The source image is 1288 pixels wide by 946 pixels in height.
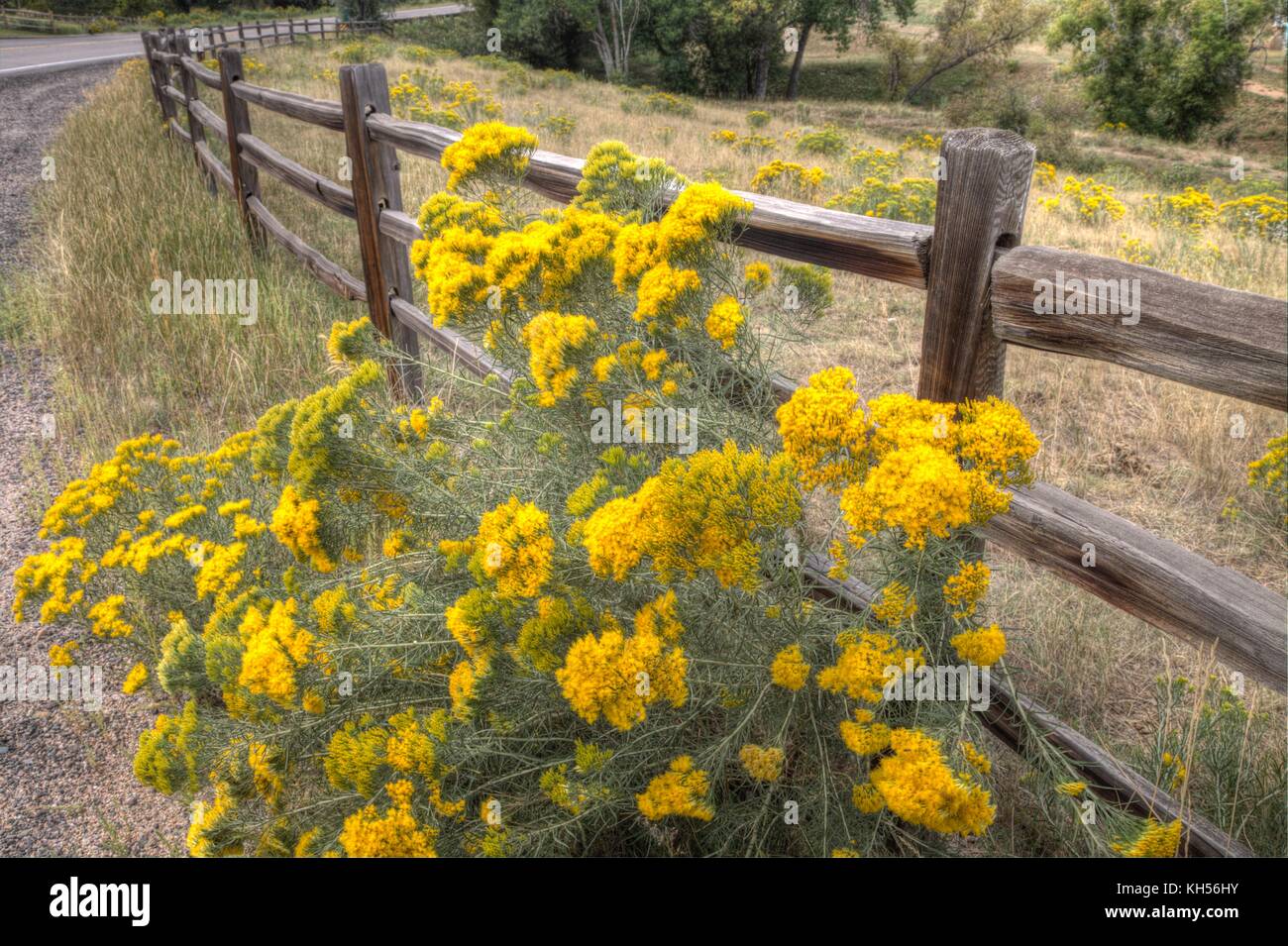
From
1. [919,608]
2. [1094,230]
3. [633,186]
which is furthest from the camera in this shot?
[1094,230]

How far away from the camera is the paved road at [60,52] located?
18.5 metres

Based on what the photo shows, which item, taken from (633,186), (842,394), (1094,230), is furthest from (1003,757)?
(1094,230)

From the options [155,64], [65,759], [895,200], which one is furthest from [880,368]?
[155,64]

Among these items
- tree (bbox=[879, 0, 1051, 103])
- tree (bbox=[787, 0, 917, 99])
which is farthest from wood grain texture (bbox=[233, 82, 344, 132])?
tree (bbox=[879, 0, 1051, 103])

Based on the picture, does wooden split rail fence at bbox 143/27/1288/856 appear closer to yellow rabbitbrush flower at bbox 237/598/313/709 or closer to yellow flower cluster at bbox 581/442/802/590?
yellow flower cluster at bbox 581/442/802/590

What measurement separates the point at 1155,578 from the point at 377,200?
14.2 feet

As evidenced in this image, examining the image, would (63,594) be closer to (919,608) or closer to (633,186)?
(633,186)

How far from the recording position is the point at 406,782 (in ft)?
5.38

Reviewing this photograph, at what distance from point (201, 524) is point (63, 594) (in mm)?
459

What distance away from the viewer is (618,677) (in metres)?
1.46

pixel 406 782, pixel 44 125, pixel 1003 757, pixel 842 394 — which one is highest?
pixel 44 125

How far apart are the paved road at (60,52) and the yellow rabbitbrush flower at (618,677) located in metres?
21.2

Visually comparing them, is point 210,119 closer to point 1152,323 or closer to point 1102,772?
point 1152,323
